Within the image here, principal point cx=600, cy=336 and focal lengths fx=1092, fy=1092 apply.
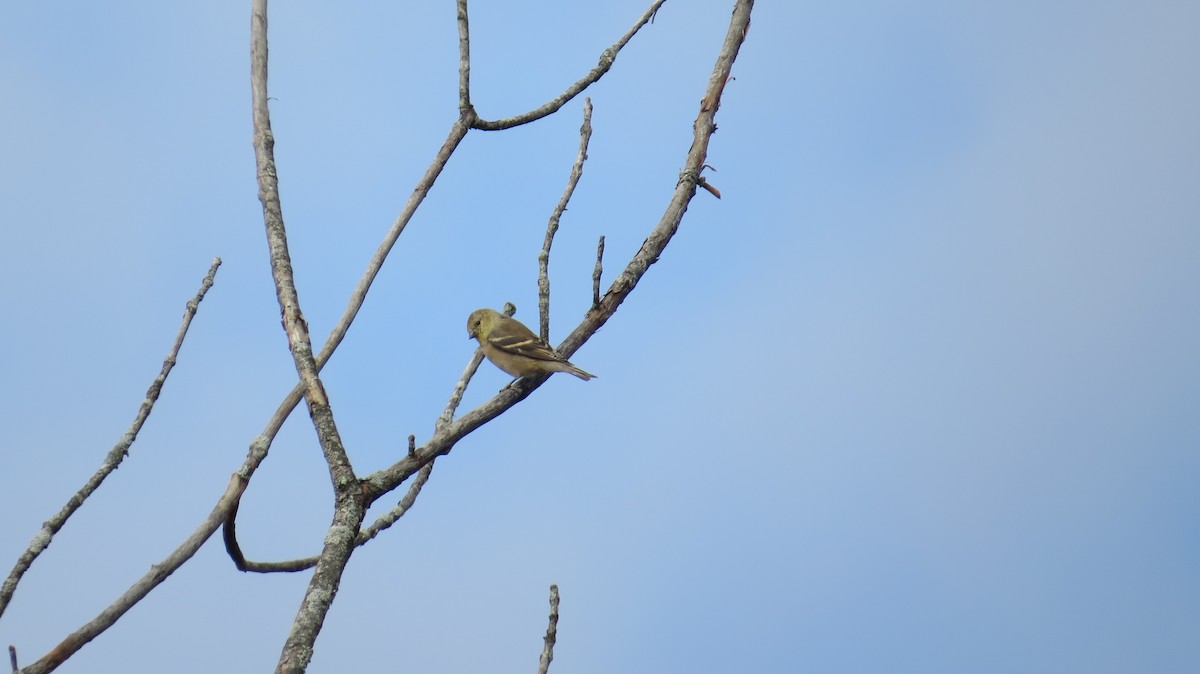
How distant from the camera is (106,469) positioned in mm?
4125

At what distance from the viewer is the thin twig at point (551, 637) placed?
2907mm

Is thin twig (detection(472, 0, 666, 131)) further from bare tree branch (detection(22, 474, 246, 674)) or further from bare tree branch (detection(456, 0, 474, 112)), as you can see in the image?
bare tree branch (detection(22, 474, 246, 674))

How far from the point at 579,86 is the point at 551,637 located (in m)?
2.88

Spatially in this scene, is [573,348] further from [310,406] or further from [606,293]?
[310,406]

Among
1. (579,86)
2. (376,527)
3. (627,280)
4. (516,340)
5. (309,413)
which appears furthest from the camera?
(516,340)

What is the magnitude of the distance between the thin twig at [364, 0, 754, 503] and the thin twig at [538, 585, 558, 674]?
67 cm

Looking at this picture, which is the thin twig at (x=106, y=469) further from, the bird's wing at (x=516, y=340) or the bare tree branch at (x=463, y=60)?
the bird's wing at (x=516, y=340)

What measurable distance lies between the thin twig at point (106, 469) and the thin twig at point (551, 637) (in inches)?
78.4

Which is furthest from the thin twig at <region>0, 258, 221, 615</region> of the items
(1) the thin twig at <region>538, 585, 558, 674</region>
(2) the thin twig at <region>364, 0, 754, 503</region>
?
(1) the thin twig at <region>538, 585, 558, 674</region>

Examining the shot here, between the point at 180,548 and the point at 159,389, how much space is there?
86cm

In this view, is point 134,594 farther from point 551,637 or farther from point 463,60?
point 463,60

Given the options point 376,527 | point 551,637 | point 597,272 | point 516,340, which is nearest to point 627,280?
point 597,272

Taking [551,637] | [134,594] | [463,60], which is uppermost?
[463,60]

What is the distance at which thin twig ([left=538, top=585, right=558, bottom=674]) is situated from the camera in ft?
9.54
